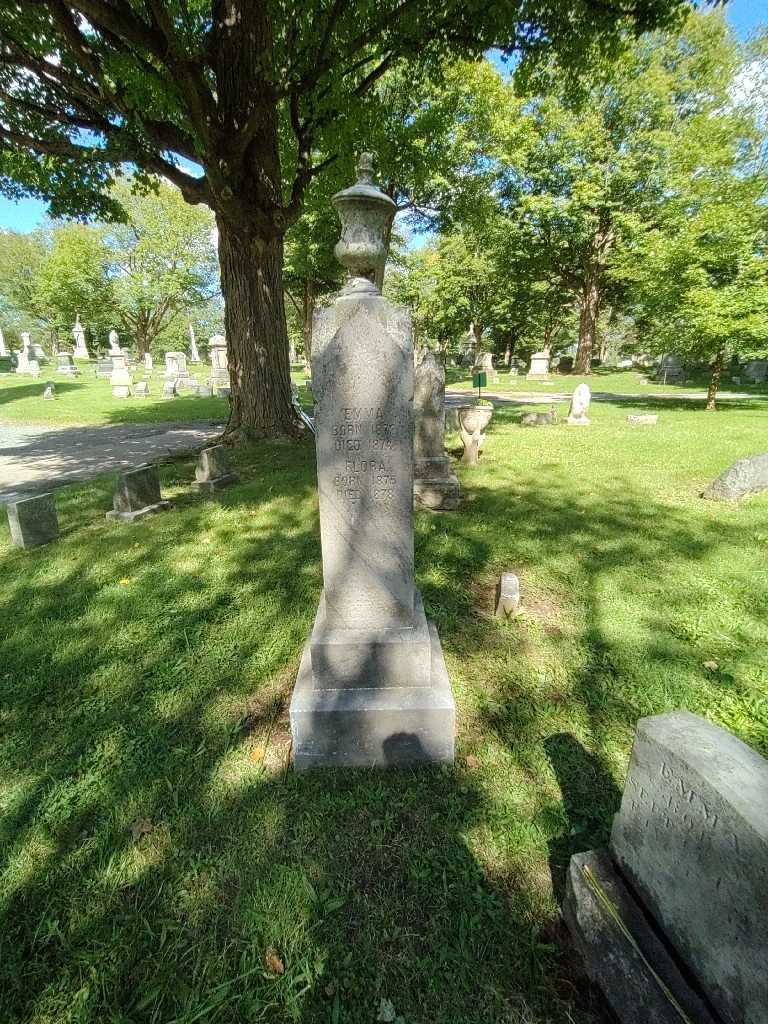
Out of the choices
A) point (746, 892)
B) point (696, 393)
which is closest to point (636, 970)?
point (746, 892)

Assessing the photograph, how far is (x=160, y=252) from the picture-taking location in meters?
36.3

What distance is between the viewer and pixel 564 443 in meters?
10.3

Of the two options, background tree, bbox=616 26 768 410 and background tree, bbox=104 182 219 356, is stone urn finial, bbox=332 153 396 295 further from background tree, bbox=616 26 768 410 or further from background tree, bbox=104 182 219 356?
background tree, bbox=104 182 219 356

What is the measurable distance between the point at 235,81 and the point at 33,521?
7159mm

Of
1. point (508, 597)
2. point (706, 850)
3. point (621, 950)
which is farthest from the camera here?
point (508, 597)

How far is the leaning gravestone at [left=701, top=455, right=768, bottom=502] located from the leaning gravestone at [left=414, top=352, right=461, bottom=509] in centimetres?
351

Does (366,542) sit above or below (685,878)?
above

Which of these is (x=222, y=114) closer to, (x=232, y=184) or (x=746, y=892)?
(x=232, y=184)

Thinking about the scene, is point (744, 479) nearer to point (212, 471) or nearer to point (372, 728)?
point (372, 728)

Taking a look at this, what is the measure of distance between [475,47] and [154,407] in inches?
594

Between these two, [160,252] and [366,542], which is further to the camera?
[160,252]

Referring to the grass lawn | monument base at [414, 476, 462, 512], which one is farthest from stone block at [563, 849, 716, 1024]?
monument base at [414, 476, 462, 512]

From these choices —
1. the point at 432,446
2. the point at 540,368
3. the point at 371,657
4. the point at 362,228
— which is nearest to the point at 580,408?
the point at 432,446

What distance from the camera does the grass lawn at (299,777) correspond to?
1.70 metres
